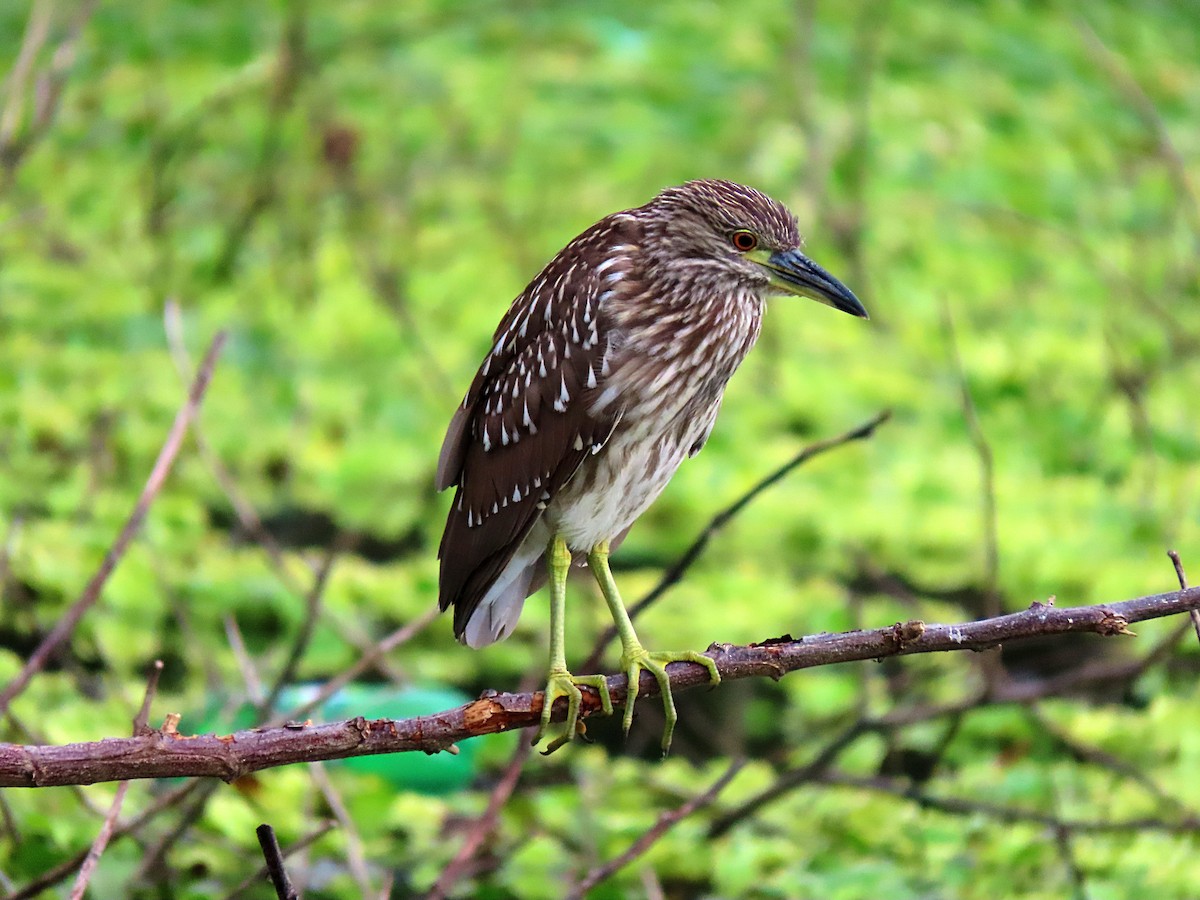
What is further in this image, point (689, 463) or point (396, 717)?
point (689, 463)

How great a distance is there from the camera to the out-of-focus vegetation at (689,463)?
463 cm

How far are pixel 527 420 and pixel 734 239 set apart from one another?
2.15ft

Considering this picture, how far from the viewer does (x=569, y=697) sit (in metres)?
3.20

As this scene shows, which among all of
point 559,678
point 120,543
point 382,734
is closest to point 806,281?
point 559,678

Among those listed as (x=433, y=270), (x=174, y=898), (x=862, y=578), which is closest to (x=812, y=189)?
(x=433, y=270)

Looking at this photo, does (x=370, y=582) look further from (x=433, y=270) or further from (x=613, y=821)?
(x=433, y=270)

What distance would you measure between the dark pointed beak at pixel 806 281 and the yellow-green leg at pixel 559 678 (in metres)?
0.85

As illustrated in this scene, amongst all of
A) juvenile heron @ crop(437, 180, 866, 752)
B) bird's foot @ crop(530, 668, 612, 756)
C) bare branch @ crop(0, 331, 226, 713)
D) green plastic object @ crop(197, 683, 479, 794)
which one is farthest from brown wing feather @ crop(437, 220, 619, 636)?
green plastic object @ crop(197, 683, 479, 794)

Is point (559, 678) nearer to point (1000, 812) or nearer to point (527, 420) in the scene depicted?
point (527, 420)

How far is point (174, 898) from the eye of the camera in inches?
153

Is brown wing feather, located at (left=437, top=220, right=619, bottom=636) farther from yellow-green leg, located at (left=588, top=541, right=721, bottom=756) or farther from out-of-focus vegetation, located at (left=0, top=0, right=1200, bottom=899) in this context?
out-of-focus vegetation, located at (left=0, top=0, right=1200, bottom=899)

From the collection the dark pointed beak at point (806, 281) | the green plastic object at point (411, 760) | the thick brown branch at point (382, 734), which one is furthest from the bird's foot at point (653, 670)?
the green plastic object at point (411, 760)

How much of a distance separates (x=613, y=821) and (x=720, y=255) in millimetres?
1870

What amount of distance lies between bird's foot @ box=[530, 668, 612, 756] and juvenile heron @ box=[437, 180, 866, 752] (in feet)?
0.04
